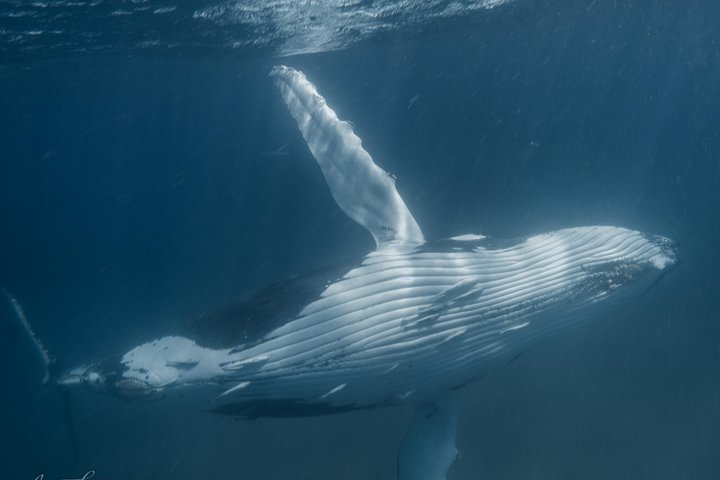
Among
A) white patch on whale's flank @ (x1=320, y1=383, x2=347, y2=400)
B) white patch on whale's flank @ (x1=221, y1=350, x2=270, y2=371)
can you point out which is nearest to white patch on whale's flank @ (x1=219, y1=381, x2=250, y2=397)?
white patch on whale's flank @ (x1=221, y1=350, x2=270, y2=371)

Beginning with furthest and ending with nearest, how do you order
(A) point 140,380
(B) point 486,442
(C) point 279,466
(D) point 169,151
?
(D) point 169,151, (C) point 279,466, (B) point 486,442, (A) point 140,380

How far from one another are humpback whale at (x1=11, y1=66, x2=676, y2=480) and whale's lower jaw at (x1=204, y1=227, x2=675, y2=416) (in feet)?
0.04

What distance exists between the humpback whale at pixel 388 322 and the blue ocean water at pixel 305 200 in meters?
0.70

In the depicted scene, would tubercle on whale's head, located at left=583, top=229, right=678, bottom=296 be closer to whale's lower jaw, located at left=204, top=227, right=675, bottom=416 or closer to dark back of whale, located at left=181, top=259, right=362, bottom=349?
whale's lower jaw, located at left=204, top=227, right=675, bottom=416

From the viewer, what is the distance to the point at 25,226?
27.9 meters

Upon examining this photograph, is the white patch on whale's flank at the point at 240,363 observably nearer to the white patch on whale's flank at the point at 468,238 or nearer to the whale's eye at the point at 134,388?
the whale's eye at the point at 134,388

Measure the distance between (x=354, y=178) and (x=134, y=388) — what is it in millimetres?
3708

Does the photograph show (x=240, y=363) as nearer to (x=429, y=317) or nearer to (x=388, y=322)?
(x=388, y=322)

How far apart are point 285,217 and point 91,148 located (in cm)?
2068

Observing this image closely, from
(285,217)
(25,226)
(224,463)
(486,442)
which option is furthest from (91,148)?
(486,442)

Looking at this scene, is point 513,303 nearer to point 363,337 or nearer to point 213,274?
point 363,337

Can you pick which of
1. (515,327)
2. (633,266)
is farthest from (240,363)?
(633,266)

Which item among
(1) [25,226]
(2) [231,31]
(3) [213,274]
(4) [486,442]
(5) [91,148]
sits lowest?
(4) [486,442]

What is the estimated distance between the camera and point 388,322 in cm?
480
